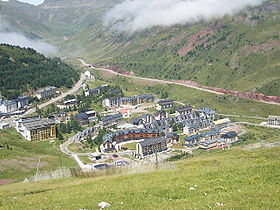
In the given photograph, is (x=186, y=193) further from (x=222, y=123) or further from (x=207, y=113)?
(x=207, y=113)

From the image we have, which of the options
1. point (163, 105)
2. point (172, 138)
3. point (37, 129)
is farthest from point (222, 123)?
point (37, 129)

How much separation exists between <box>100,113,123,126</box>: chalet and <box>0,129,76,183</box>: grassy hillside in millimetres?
33784

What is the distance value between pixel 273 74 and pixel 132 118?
8024 centimetres

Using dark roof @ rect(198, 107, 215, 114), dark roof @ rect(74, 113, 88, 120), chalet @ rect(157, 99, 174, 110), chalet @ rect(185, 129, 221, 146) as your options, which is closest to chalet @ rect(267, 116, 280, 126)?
chalet @ rect(185, 129, 221, 146)

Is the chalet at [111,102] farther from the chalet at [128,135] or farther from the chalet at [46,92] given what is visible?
the chalet at [128,135]

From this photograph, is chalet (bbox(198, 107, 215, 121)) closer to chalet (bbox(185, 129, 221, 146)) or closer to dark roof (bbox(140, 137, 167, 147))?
chalet (bbox(185, 129, 221, 146))

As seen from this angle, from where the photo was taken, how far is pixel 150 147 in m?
113

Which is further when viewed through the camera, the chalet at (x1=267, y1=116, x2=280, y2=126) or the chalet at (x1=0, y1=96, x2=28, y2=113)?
the chalet at (x1=0, y1=96, x2=28, y2=113)

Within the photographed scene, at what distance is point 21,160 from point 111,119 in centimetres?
6214

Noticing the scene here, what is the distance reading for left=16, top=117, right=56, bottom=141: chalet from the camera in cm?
12146

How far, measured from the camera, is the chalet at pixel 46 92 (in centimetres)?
17488

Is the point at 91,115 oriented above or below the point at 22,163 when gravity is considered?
above

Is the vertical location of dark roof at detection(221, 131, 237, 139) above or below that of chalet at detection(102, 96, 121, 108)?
below

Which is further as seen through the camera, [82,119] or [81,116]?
[81,116]
